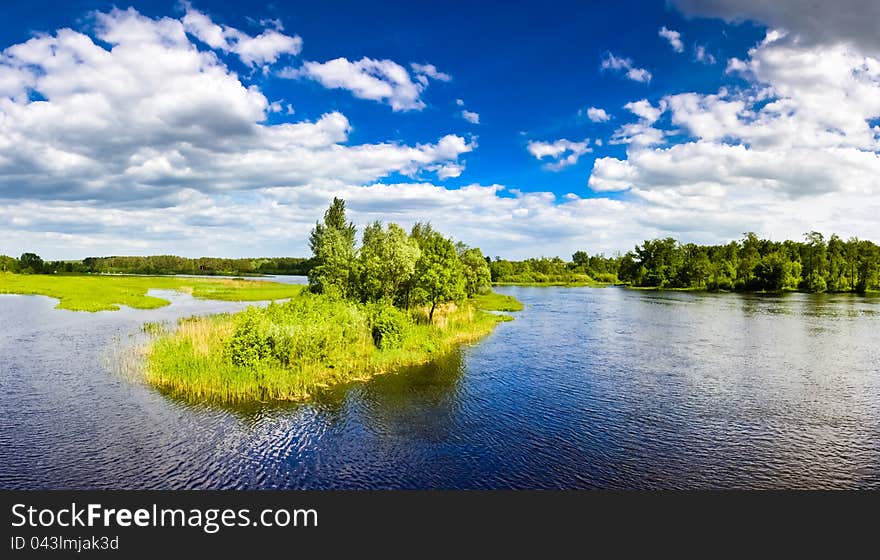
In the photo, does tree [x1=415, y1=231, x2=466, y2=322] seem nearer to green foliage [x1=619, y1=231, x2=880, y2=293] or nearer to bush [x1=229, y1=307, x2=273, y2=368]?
bush [x1=229, y1=307, x2=273, y2=368]

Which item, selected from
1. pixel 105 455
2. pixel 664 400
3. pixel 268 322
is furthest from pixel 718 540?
pixel 268 322

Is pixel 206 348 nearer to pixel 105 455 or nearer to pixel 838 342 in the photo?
pixel 105 455

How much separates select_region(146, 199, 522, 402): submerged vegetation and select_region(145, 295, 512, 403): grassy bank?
0.07 m

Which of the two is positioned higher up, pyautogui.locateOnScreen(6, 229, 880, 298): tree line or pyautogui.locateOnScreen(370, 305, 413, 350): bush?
pyautogui.locateOnScreen(6, 229, 880, 298): tree line

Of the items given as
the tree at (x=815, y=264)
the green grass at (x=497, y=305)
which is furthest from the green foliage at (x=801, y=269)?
the green grass at (x=497, y=305)

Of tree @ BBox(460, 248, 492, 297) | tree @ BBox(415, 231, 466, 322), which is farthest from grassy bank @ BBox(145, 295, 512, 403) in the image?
tree @ BBox(460, 248, 492, 297)

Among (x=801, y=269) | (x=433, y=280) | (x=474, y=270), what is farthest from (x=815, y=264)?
(x=433, y=280)

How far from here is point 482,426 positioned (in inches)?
1056

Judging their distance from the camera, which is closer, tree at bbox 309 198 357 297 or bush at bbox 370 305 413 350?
bush at bbox 370 305 413 350

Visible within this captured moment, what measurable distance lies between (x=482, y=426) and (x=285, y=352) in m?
15.1

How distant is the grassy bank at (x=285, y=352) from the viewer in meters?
31.5

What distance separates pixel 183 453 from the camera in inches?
862

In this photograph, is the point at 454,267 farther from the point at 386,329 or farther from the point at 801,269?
the point at 801,269

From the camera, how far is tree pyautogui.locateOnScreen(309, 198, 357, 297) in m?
60.0
